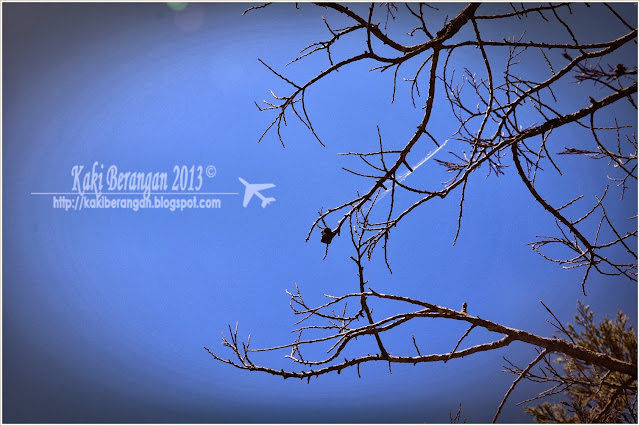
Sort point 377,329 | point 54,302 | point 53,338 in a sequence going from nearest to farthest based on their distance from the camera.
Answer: point 377,329, point 54,302, point 53,338

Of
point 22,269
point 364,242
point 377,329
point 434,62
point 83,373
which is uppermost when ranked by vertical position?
point 22,269

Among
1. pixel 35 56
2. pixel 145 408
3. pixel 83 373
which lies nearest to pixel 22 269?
pixel 83 373

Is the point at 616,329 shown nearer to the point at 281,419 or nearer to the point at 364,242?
the point at 364,242

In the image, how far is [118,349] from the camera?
1165 inches

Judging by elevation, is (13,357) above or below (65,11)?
below

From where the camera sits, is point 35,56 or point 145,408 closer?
point 35,56

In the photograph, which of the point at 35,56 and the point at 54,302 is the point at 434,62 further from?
the point at 54,302

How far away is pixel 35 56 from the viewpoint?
19922 millimetres

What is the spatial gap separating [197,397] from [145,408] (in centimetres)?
383

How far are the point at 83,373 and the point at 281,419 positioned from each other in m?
13.8

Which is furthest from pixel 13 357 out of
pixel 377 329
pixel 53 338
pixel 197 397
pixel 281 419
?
pixel 377 329

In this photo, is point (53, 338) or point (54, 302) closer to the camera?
point (54, 302)

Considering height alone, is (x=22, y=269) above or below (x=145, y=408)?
above

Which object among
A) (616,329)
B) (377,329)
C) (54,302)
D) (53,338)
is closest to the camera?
(377,329)
